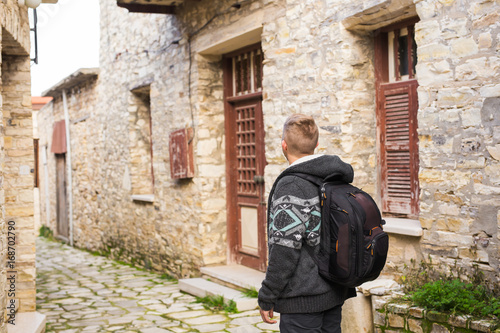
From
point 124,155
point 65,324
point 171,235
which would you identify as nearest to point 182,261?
point 171,235

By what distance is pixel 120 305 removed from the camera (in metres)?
6.11

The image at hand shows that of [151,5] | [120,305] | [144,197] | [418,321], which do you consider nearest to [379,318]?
[418,321]

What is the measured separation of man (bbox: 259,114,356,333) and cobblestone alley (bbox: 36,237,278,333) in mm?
2259

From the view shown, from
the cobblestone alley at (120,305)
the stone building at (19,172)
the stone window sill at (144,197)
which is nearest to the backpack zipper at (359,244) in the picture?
the cobblestone alley at (120,305)

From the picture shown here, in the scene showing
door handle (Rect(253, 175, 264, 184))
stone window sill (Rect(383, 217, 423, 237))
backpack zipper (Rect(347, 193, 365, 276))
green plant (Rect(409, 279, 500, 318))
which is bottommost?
green plant (Rect(409, 279, 500, 318))

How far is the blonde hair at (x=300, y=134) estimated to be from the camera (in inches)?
104

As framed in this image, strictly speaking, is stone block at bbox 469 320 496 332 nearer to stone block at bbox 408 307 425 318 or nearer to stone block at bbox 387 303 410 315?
stone block at bbox 408 307 425 318

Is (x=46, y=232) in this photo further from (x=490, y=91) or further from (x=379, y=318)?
(x=490, y=91)

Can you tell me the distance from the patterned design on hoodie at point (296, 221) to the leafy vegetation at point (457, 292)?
4.64 ft

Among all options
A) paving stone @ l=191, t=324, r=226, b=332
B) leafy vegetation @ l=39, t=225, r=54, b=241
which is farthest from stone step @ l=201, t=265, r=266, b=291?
leafy vegetation @ l=39, t=225, r=54, b=241

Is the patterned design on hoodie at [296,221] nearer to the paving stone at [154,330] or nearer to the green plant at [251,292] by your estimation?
the paving stone at [154,330]

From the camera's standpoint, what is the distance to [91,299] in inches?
254

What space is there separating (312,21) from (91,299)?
3.96 meters

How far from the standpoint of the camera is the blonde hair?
8.69ft
